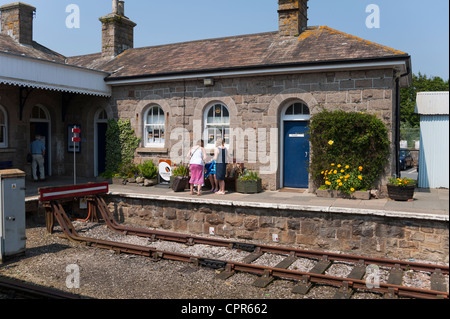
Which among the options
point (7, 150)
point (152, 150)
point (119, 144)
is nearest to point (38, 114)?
point (7, 150)

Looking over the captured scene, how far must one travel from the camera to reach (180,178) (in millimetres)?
12156

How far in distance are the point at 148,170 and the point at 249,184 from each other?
381 centimetres

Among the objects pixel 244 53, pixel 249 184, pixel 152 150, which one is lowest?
pixel 249 184

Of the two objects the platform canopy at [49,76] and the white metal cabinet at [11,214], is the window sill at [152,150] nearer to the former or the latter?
the platform canopy at [49,76]

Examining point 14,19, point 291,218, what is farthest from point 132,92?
point 291,218

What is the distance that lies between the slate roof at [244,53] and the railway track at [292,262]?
5487 mm

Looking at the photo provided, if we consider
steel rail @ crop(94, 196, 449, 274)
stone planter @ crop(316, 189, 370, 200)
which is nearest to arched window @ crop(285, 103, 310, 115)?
stone planter @ crop(316, 189, 370, 200)

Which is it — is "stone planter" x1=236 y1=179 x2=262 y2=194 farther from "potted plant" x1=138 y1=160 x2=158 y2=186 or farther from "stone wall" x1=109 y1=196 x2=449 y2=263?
"potted plant" x1=138 y1=160 x2=158 y2=186

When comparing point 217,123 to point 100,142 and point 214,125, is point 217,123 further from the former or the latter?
point 100,142

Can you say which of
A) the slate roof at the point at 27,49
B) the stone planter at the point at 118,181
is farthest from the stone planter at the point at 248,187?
the slate roof at the point at 27,49

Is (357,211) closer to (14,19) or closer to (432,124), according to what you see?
(432,124)

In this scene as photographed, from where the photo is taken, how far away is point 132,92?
14.7 metres

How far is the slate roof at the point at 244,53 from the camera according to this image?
11.6 m

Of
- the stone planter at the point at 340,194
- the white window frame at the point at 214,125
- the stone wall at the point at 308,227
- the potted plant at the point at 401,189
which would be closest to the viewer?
the stone wall at the point at 308,227
